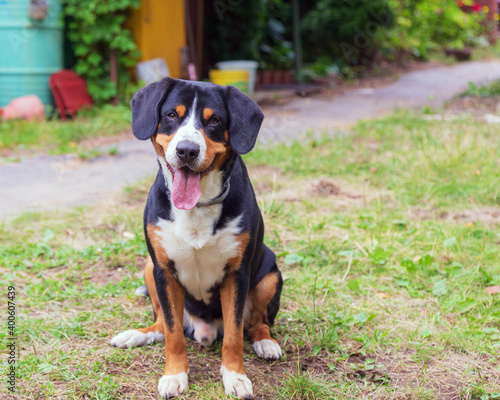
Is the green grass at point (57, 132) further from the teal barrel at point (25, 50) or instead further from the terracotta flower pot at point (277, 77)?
the terracotta flower pot at point (277, 77)

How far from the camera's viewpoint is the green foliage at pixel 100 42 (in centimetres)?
716

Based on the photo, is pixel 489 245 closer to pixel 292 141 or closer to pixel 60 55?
pixel 292 141

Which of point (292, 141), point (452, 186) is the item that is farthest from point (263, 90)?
point (452, 186)

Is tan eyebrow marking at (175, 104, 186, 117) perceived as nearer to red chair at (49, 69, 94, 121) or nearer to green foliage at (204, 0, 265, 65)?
red chair at (49, 69, 94, 121)

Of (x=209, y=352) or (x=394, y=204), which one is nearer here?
(x=209, y=352)

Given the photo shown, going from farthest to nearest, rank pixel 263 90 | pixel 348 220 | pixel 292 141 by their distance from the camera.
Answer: pixel 263 90
pixel 292 141
pixel 348 220

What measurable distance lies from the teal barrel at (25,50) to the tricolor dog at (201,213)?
5.35m

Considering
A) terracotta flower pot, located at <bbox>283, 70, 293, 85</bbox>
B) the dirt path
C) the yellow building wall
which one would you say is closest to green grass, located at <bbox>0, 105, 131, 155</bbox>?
the dirt path

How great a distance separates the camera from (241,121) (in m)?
2.31

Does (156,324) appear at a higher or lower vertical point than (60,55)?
lower

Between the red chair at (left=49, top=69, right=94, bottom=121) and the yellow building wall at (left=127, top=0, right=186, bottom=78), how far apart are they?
920mm

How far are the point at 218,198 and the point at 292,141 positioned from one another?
3900 millimetres

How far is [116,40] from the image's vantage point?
23.9ft

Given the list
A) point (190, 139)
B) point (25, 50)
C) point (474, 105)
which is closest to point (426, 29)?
point (474, 105)
